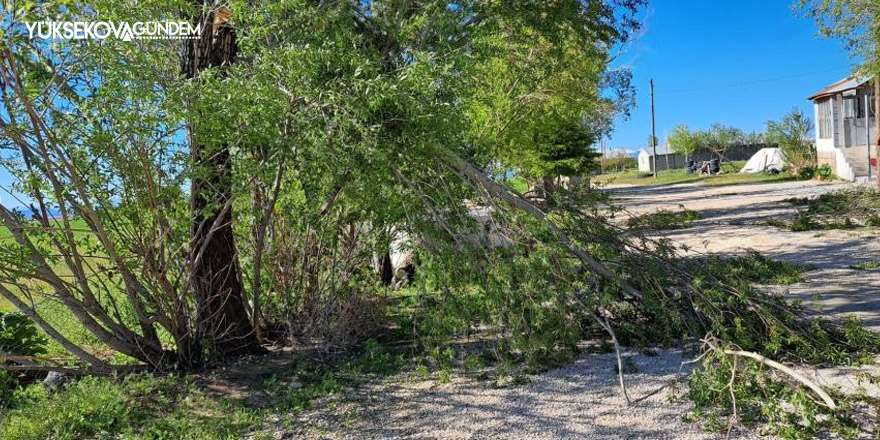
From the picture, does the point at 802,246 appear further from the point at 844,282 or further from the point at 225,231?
the point at 225,231

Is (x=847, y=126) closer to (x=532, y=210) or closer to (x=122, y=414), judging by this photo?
(x=532, y=210)

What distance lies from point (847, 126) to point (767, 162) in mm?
10957

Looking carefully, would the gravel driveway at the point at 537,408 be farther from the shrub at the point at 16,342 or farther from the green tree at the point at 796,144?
the green tree at the point at 796,144

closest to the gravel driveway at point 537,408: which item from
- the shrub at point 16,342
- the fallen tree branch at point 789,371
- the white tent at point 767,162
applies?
the fallen tree branch at point 789,371

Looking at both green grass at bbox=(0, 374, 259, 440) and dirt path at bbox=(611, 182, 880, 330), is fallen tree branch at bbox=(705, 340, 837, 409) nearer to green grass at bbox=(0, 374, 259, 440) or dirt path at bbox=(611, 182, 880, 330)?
dirt path at bbox=(611, 182, 880, 330)

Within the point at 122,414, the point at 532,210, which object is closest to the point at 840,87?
the point at 532,210

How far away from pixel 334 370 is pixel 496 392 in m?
1.62

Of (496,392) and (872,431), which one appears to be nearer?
(872,431)

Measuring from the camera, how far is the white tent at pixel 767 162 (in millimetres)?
35656

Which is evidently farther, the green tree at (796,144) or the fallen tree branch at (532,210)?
the green tree at (796,144)

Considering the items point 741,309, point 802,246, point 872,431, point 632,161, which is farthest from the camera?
point 632,161

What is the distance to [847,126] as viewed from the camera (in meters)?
27.1

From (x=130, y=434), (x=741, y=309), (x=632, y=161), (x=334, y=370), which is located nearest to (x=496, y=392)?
(x=334, y=370)

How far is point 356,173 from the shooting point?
4910mm
